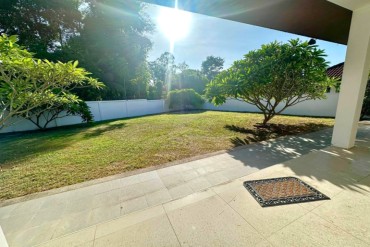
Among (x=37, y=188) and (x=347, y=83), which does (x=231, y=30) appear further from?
(x=37, y=188)

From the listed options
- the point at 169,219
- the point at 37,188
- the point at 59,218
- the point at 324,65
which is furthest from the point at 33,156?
the point at 324,65

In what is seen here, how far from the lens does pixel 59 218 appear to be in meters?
2.05

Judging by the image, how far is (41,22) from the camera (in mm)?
12641

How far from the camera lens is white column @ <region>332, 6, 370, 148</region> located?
337cm

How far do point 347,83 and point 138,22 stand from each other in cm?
1599

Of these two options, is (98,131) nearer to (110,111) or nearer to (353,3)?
(110,111)

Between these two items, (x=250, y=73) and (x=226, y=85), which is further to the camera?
(x=226, y=85)

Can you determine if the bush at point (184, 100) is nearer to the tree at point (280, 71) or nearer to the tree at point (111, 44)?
the tree at point (111, 44)

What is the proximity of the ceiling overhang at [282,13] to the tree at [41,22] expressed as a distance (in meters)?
11.3

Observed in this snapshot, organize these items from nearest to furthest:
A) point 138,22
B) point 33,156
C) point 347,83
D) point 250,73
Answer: point 347,83, point 33,156, point 250,73, point 138,22

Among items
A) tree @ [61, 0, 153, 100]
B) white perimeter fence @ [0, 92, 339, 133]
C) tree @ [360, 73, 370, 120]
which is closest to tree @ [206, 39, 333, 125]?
tree @ [360, 73, 370, 120]

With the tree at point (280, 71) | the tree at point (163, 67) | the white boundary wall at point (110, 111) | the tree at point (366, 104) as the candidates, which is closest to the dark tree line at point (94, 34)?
the white boundary wall at point (110, 111)

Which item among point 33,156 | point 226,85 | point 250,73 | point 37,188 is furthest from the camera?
point 226,85

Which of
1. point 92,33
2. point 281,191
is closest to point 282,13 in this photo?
point 281,191
